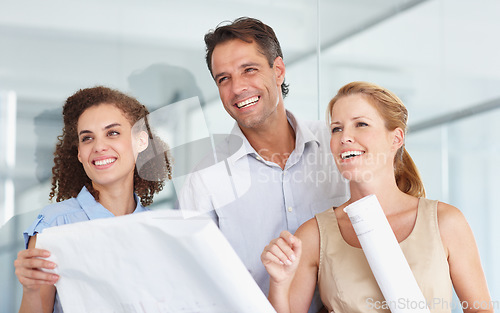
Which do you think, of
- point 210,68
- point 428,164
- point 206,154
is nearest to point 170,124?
point 206,154

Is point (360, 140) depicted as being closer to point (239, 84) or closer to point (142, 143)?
point (239, 84)

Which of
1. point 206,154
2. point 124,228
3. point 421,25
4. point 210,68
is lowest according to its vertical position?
point 124,228

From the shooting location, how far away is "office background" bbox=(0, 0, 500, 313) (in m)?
1.76

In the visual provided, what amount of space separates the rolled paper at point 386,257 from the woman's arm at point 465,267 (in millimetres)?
182

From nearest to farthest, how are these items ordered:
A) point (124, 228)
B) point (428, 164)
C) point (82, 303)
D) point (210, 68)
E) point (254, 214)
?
point (124, 228) < point (82, 303) < point (254, 214) < point (210, 68) < point (428, 164)

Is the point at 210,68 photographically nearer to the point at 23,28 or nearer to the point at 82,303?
the point at 23,28

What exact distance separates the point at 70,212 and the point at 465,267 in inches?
42.0

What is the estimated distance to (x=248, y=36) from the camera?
182 centimetres

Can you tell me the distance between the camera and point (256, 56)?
5.95ft

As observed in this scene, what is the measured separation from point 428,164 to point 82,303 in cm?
180

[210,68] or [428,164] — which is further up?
[210,68]

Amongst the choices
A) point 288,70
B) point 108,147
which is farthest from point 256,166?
point 288,70
